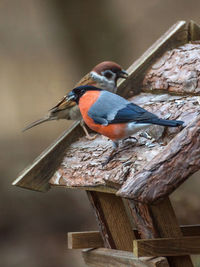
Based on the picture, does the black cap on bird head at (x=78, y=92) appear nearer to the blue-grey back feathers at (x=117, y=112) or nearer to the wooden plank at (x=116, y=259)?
the blue-grey back feathers at (x=117, y=112)

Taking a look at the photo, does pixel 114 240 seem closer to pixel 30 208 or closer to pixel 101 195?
pixel 101 195

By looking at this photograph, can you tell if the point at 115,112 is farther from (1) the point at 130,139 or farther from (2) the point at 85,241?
(2) the point at 85,241

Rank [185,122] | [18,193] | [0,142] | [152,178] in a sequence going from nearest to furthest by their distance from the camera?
1. [152,178]
2. [185,122]
3. [18,193]
4. [0,142]

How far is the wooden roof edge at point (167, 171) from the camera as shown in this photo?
2.37 meters

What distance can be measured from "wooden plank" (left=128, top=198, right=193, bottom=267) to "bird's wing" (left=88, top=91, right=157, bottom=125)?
0.41 m

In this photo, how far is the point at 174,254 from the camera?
280cm

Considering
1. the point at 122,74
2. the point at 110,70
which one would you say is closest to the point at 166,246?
the point at 122,74

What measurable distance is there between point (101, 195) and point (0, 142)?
4595mm

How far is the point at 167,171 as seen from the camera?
2.42 meters

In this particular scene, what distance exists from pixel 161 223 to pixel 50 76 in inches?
195

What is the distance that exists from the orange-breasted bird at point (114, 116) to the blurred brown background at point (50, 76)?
9.48ft

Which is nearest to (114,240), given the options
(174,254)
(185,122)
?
(174,254)

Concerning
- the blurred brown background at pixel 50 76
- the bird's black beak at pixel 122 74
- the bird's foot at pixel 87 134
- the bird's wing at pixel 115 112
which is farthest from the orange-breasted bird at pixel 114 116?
the blurred brown background at pixel 50 76

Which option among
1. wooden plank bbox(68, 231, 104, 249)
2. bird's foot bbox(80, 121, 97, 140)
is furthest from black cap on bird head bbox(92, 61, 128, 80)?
wooden plank bbox(68, 231, 104, 249)
